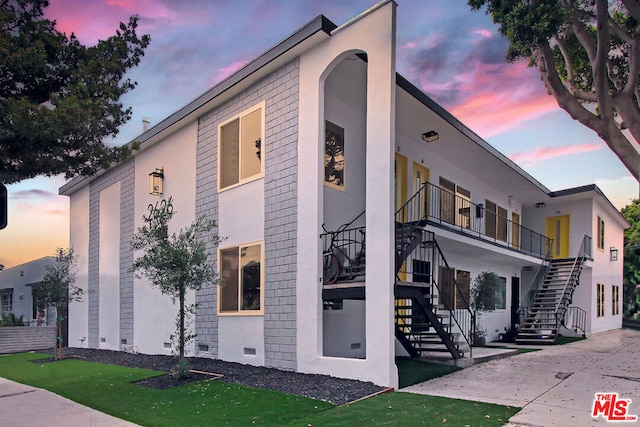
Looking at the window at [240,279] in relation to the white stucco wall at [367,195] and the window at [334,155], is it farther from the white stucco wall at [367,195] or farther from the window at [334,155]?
the window at [334,155]

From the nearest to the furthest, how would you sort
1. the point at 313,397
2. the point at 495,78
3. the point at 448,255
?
the point at 313,397
the point at 495,78
the point at 448,255

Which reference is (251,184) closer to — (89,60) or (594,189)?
(89,60)

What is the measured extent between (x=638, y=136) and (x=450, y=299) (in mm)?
6822

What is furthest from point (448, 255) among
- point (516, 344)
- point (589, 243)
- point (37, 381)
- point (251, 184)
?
point (37, 381)

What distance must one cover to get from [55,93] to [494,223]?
15719mm

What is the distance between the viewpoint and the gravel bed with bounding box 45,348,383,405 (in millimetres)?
7598

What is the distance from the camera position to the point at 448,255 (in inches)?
591

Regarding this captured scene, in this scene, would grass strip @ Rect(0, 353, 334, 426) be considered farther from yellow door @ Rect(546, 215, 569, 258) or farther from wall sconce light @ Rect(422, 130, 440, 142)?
yellow door @ Rect(546, 215, 569, 258)

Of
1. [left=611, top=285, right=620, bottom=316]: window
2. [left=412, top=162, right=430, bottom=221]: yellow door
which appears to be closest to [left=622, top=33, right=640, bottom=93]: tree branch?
[left=412, top=162, right=430, bottom=221]: yellow door

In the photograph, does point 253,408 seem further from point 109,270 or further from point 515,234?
point 515,234

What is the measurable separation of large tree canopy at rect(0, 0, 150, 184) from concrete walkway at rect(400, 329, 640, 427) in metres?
6.38

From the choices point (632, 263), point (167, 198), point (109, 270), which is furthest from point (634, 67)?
point (632, 263)

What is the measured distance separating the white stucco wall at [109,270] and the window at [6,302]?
15167mm

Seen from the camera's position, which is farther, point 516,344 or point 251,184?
point 516,344
